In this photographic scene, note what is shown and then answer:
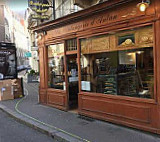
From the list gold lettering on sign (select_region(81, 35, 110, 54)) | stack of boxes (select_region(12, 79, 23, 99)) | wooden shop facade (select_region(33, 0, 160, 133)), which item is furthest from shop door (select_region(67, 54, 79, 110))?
stack of boxes (select_region(12, 79, 23, 99))

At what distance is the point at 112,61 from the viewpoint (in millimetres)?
6258

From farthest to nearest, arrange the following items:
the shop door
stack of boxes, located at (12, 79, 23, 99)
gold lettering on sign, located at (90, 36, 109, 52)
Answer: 1. stack of boxes, located at (12, 79, 23, 99)
2. the shop door
3. gold lettering on sign, located at (90, 36, 109, 52)

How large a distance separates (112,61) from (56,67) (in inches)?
120

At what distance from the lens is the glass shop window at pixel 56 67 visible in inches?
320

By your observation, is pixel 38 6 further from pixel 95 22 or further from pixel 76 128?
pixel 76 128

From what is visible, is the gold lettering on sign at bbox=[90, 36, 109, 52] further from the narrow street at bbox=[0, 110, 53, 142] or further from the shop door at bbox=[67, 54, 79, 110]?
the narrow street at bbox=[0, 110, 53, 142]

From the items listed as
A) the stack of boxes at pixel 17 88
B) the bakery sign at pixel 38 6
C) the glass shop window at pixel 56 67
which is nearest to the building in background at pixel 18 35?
the stack of boxes at pixel 17 88

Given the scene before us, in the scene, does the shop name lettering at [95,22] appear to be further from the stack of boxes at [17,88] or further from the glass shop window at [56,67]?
the stack of boxes at [17,88]

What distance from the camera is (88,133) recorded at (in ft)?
17.0

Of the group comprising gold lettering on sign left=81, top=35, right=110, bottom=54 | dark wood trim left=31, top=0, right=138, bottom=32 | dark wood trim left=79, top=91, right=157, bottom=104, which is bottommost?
dark wood trim left=79, top=91, right=157, bottom=104

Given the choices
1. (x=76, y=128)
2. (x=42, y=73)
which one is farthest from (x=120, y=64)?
(x=42, y=73)

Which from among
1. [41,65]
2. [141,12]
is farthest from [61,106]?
[141,12]

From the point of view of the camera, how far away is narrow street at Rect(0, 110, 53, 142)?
17.1 feet

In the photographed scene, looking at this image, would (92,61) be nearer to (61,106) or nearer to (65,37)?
(65,37)
